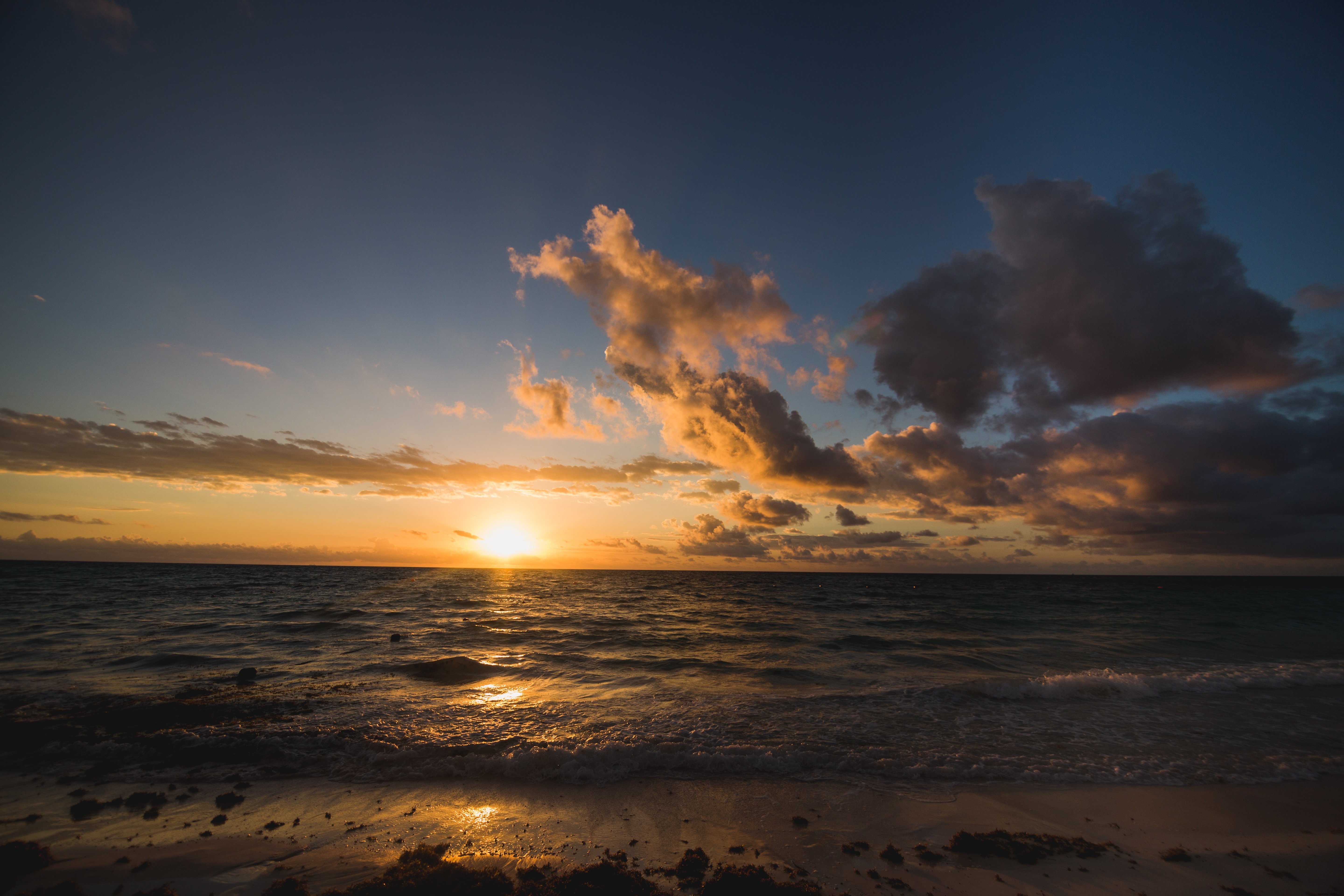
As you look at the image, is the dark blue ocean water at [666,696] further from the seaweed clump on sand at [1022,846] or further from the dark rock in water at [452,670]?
the seaweed clump on sand at [1022,846]

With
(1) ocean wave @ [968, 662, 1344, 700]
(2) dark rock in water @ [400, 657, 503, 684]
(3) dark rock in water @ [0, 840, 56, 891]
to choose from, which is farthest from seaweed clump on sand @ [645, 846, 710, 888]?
(1) ocean wave @ [968, 662, 1344, 700]

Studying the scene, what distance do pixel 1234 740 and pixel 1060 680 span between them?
4341 mm

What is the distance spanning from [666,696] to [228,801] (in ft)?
31.7

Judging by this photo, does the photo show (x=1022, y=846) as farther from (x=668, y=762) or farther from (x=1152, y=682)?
(x=1152, y=682)

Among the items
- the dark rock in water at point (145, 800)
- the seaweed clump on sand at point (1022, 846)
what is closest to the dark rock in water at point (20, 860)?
the dark rock in water at point (145, 800)

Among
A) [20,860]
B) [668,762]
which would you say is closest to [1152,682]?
[668,762]

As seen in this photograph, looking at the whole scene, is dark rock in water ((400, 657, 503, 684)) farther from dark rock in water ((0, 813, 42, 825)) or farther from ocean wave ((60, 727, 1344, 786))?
dark rock in water ((0, 813, 42, 825))

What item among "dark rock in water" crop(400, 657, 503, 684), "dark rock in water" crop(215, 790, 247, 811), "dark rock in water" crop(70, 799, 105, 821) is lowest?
"dark rock in water" crop(400, 657, 503, 684)

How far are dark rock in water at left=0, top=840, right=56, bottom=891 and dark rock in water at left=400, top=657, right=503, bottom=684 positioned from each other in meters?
9.54

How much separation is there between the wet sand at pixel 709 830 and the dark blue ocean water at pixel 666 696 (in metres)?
0.69

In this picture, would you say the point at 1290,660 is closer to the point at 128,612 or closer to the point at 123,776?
the point at 123,776

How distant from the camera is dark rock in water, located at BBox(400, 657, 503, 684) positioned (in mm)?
15812

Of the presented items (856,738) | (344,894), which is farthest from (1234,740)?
(344,894)

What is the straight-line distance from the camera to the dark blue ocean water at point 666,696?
937cm
